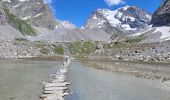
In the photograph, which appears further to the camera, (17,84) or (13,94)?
(17,84)

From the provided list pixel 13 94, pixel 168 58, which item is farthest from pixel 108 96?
pixel 168 58

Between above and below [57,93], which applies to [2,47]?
above

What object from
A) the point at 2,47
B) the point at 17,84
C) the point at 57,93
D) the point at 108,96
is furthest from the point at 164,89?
the point at 2,47

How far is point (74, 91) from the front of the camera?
3947cm

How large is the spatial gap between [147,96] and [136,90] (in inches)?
181

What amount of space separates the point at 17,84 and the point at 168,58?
10655cm

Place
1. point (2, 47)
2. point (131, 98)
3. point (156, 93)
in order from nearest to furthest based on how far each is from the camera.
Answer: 1. point (131, 98)
2. point (156, 93)
3. point (2, 47)

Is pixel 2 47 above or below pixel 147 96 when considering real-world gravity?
above

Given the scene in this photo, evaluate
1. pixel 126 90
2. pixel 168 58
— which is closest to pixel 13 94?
pixel 126 90

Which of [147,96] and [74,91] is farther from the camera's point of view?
[74,91]

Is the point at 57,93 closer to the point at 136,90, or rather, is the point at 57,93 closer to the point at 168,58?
the point at 136,90

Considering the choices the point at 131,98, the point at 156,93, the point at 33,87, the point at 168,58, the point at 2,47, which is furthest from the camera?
the point at 2,47

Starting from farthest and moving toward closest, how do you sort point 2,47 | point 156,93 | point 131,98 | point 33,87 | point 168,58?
point 2,47 < point 168,58 < point 33,87 < point 156,93 < point 131,98

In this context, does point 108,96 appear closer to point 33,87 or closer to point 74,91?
point 74,91
